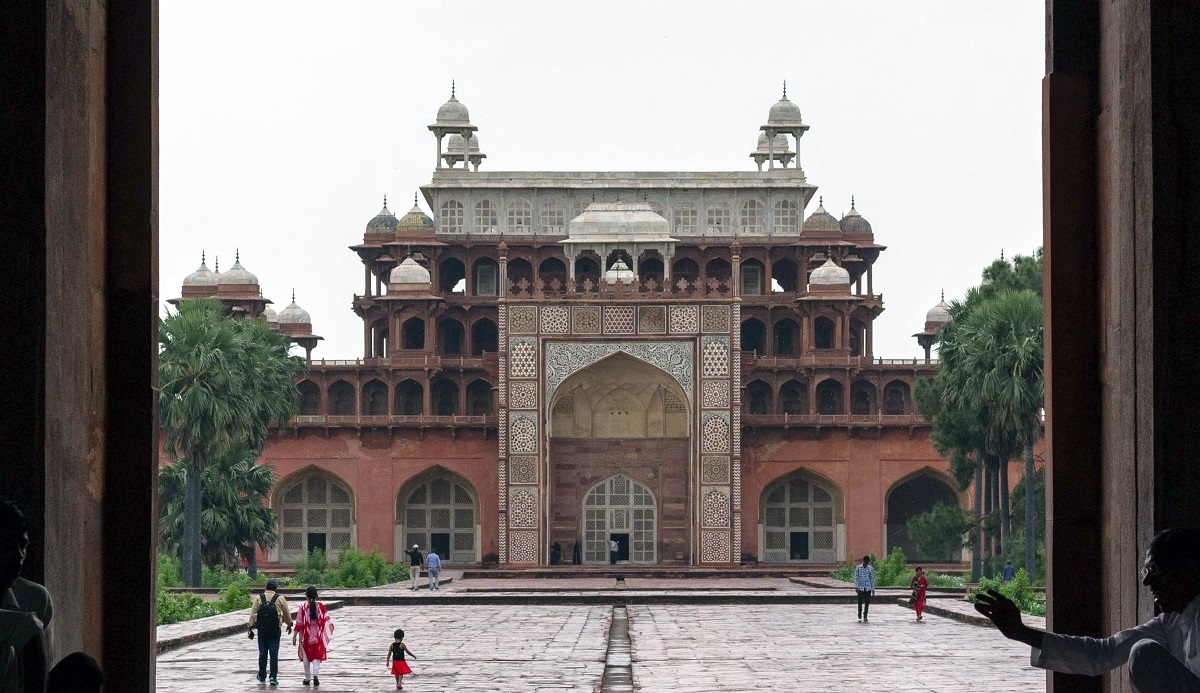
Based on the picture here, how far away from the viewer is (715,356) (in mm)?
40875

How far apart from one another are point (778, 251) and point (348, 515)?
12.6 meters

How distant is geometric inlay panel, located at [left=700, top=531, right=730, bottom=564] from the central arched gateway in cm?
111

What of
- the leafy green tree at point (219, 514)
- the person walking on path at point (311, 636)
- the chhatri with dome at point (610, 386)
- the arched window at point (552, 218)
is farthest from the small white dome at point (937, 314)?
the person walking on path at point (311, 636)

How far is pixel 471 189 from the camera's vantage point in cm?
4847

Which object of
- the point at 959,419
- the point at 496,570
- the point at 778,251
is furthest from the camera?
the point at 778,251

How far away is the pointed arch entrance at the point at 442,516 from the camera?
144 feet

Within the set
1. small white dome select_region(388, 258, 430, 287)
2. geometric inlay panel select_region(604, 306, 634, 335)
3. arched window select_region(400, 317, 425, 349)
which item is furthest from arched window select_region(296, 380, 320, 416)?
geometric inlay panel select_region(604, 306, 634, 335)

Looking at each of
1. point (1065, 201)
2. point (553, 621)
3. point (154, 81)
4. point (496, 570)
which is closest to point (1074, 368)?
point (1065, 201)

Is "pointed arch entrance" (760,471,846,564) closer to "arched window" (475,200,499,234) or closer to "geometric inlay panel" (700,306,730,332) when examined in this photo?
"geometric inlay panel" (700,306,730,332)

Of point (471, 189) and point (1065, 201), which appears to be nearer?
point (1065, 201)

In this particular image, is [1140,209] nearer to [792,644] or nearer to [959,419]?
[792,644]

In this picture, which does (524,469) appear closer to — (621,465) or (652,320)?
(621,465)

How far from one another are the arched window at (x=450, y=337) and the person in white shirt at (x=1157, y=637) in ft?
144

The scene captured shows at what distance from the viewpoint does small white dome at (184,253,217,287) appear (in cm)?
4947
